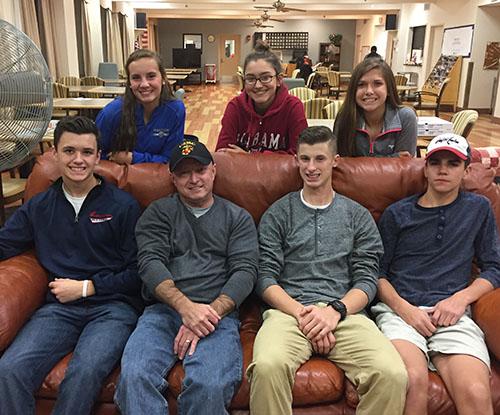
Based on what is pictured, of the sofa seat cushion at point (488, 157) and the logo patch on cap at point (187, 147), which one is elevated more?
the logo patch on cap at point (187, 147)

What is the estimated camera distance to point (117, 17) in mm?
13484

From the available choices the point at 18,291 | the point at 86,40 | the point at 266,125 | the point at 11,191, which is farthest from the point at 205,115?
the point at 18,291

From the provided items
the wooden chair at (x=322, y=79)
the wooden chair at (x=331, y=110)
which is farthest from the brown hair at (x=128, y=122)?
the wooden chair at (x=322, y=79)

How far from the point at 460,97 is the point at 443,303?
10251mm

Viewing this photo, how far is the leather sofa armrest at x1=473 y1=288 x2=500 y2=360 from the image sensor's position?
1.59m

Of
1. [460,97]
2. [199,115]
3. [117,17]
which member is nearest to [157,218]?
[199,115]

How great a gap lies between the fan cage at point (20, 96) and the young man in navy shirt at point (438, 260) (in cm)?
145

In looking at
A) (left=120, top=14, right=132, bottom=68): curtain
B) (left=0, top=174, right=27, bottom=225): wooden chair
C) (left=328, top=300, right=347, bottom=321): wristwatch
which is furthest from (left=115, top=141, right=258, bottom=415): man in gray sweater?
(left=120, top=14, right=132, bottom=68): curtain

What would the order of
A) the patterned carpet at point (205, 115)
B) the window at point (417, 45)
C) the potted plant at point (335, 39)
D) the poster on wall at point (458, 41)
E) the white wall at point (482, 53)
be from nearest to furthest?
the patterned carpet at point (205, 115) → the white wall at point (482, 53) → the poster on wall at point (458, 41) → the window at point (417, 45) → the potted plant at point (335, 39)

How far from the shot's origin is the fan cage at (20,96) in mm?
1703

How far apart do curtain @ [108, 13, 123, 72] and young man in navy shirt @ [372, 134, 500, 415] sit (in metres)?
11.9

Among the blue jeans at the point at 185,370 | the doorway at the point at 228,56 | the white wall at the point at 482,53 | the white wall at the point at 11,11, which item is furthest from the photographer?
the doorway at the point at 228,56

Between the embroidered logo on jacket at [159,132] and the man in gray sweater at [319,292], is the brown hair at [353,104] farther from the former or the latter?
the embroidered logo on jacket at [159,132]

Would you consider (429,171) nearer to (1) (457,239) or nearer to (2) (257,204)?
(1) (457,239)
